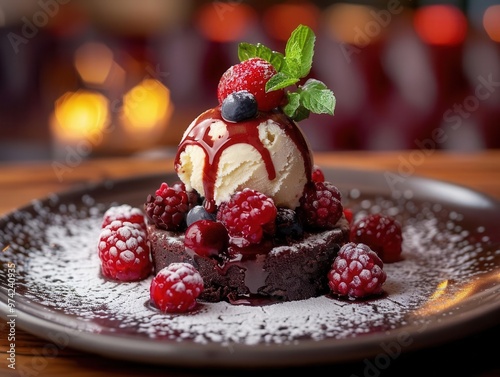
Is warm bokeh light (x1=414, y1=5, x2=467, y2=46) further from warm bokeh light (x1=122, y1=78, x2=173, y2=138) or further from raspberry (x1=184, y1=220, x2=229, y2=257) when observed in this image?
raspberry (x1=184, y1=220, x2=229, y2=257)

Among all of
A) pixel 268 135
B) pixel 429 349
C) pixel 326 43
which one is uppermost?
pixel 326 43

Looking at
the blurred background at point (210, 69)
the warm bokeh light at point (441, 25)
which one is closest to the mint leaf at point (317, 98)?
the blurred background at point (210, 69)

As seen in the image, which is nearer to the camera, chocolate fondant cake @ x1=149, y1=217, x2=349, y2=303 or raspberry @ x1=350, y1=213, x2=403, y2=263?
chocolate fondant cake @ x1=149, y1=217, x2=349, y2=303

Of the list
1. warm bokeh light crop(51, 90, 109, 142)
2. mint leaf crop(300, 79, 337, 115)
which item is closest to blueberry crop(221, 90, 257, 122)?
mint leaf crop(300, 79, 337, 115)

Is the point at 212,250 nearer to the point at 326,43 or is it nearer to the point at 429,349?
the point at 429,349

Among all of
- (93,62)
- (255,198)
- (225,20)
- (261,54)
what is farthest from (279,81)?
(93,62)

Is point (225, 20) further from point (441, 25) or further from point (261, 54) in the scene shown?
point (261, 54)

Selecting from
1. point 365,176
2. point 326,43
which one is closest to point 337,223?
point 365,176

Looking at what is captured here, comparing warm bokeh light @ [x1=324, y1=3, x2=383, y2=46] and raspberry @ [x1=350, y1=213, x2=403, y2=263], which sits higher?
warm bokeh light @ [x1=324, y1=3, x2=383, y2=46]
